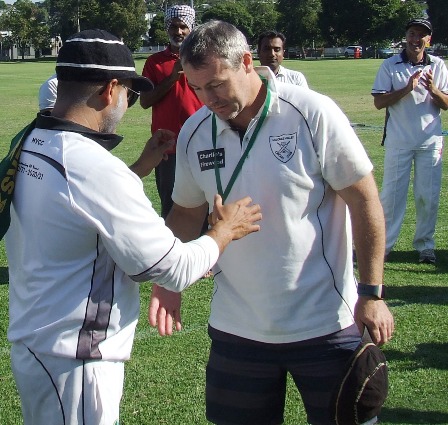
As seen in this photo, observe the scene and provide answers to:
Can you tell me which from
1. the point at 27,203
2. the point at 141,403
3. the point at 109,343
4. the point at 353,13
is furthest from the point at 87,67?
the point at 353,13

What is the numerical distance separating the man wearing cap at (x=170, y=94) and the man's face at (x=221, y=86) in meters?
4.16

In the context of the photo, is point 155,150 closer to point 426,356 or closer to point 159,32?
point 426,356

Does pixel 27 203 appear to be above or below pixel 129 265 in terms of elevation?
above

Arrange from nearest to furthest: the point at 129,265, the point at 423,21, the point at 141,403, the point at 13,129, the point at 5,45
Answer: the point at 129,265 < the point at 141,403 < the point at 423,21 < the point at 13,129 < the point at 5,45

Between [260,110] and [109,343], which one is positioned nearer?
[109,343]

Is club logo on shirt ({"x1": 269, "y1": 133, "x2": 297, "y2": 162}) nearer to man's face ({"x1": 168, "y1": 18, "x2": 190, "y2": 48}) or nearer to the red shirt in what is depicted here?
the red shirt

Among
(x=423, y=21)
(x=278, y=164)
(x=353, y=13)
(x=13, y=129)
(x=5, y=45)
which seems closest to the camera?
(x=278, y=164)

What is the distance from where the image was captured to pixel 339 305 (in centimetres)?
340

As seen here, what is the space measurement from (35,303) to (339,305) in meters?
1.25

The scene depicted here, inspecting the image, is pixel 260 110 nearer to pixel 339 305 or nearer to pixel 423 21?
pixel 339 305

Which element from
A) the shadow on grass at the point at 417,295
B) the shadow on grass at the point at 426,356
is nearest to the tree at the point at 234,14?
the shadow on grass at the point at 417,295

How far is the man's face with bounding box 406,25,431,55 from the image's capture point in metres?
8.01

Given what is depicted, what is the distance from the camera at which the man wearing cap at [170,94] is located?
7.52 m

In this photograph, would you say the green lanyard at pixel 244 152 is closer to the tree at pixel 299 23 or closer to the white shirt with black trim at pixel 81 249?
the white shirt with black trim at pixel 81 249
